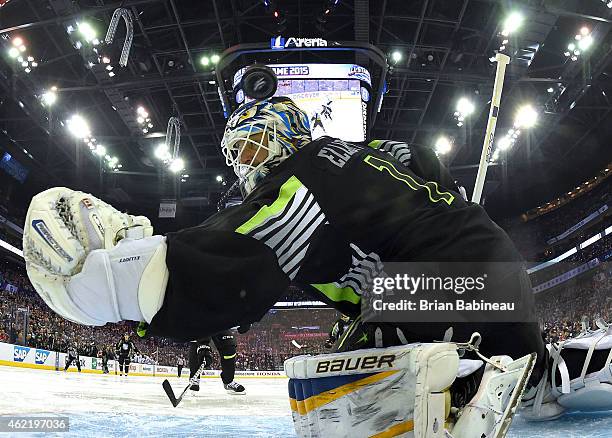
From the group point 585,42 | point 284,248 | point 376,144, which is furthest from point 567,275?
point 284,248

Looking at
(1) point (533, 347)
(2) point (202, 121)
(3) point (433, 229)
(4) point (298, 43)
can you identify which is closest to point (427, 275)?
(3) point (433, 229)

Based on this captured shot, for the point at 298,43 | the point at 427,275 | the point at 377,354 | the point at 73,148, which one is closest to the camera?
the point at 377,354

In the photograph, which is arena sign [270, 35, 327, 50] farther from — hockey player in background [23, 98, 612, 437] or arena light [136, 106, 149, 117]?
hockey player in background [23, 98, 612, 437]

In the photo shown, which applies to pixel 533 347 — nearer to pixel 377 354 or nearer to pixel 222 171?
pixel 377 354

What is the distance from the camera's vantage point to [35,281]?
82 cm

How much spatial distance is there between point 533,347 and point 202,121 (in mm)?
16218

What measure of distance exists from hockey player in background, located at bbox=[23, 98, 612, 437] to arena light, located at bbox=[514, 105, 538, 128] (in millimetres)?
14204

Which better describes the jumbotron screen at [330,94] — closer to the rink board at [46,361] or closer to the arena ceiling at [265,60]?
the arena ceiling at [265,60]

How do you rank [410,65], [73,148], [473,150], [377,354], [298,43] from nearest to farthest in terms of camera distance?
[377,354] → [298,43] → [410,65] → [73,148] → [473,150]

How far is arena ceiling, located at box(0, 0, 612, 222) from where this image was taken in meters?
11.2

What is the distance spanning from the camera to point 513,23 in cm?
1062

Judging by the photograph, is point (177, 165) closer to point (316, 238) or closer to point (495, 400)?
point (316, 238)

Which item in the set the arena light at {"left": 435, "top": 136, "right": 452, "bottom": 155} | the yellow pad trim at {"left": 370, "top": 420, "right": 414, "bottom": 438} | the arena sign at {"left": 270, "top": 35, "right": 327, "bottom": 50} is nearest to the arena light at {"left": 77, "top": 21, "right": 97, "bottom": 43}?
the arena sign at {"left": 270, "top": 35, "right": 327, "bottom": 50}

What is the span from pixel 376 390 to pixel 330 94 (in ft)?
24.8
